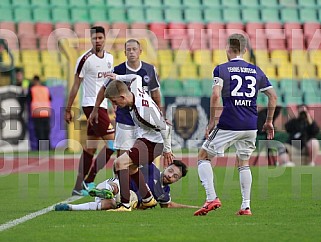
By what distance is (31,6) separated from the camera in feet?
89.7

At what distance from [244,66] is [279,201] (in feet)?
8.55

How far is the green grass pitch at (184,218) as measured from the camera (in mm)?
7863

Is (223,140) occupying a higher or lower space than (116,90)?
lower

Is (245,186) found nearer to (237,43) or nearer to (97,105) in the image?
(237,43)

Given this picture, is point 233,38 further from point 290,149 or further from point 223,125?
point 290,149

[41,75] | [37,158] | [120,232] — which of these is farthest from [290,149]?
[120,232]

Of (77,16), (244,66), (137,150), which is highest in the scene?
(77,16)

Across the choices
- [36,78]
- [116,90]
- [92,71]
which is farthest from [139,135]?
[36,78]

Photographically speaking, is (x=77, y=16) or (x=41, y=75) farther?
(x=77, y=16)

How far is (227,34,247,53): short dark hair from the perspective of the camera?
9553mm

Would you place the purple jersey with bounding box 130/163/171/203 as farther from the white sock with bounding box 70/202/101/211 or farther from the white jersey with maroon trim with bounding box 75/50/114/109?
the white jersey with maroon trim with bounding box 75/50/114/109

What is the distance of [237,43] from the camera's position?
9602 mm

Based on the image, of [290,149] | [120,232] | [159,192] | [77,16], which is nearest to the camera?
[120,232]

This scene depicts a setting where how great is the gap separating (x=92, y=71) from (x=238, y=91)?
13.0ft
